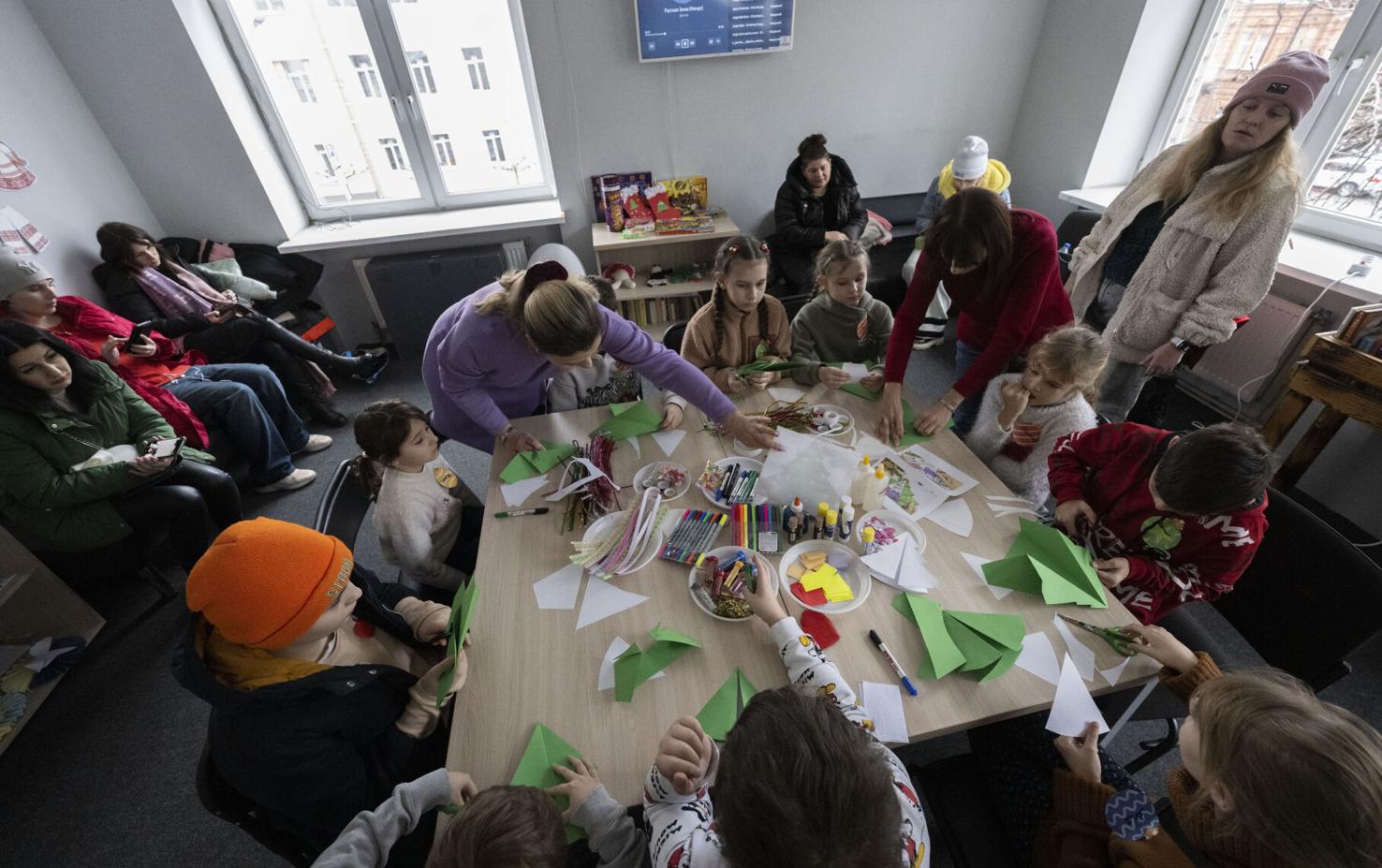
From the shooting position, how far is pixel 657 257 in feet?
13.3

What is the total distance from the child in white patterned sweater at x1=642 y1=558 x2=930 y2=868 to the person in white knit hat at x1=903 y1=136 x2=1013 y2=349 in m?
2.67

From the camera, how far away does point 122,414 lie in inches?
85.7

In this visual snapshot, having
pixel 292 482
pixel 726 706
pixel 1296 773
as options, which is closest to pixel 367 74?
pixel 292 482

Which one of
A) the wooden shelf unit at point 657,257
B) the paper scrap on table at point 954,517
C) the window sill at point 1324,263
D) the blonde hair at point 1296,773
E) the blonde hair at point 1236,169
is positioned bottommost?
the wooden shelf unit at point 657,257

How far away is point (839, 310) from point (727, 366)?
1.70 ft

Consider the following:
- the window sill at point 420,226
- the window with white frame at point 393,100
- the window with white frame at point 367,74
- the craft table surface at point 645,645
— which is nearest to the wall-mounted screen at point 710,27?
the window with white frame at point 393,100

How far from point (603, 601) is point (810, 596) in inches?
18.1

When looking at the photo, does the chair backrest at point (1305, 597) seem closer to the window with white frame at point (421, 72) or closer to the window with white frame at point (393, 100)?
the window with white frame at point (393, 100)

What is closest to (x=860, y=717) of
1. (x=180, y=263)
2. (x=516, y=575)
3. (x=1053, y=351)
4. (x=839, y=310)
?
(x=516, y=575)

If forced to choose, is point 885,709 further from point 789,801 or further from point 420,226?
point 420,226

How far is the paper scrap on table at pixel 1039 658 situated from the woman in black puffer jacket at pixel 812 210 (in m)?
2.83

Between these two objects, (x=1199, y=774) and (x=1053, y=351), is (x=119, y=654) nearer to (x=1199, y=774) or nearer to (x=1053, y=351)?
(x=1199, y=774)

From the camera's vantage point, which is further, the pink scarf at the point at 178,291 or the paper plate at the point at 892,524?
the pink scarf at the point at 178,291

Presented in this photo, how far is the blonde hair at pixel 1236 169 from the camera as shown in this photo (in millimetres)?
1828
